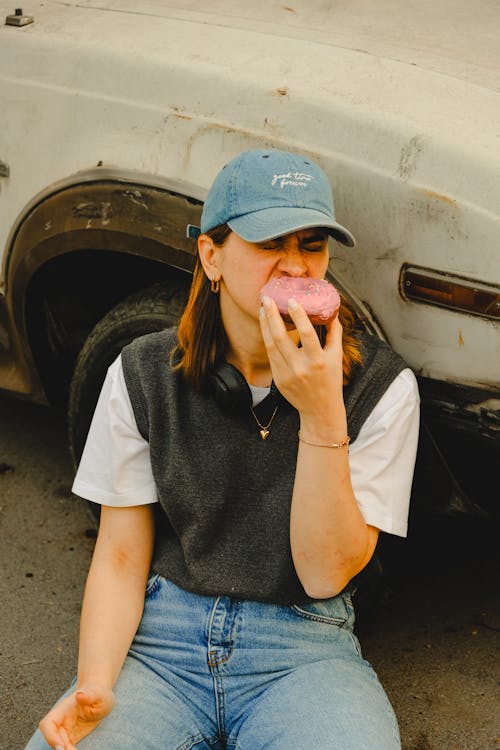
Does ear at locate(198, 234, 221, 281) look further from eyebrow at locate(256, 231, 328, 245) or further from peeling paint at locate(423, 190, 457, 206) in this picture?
peeling paint at locate(423, 190, 457, 206)

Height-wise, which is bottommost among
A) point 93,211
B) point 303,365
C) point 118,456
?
point 118,456

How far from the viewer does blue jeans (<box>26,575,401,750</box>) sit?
75.3 inches

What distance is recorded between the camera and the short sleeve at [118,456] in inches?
86.8

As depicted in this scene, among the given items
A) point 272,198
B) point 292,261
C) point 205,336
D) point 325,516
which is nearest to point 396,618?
point 325,516

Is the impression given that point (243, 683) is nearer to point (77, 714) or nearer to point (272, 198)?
point (77, 714)

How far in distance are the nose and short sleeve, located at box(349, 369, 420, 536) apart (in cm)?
31

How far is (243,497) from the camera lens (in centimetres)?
214

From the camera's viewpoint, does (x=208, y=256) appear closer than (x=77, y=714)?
No

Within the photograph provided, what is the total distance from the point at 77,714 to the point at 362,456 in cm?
75

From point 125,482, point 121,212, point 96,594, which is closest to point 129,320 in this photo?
point 121,212

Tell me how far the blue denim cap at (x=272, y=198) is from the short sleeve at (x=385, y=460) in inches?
14.3

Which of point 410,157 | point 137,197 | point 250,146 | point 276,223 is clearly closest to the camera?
point 276,223

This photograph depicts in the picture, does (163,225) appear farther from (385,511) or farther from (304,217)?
(385,511)

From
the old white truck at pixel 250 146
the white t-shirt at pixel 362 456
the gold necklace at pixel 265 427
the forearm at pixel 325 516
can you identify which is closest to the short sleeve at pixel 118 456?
the white t-shirt at pixel 362 456
